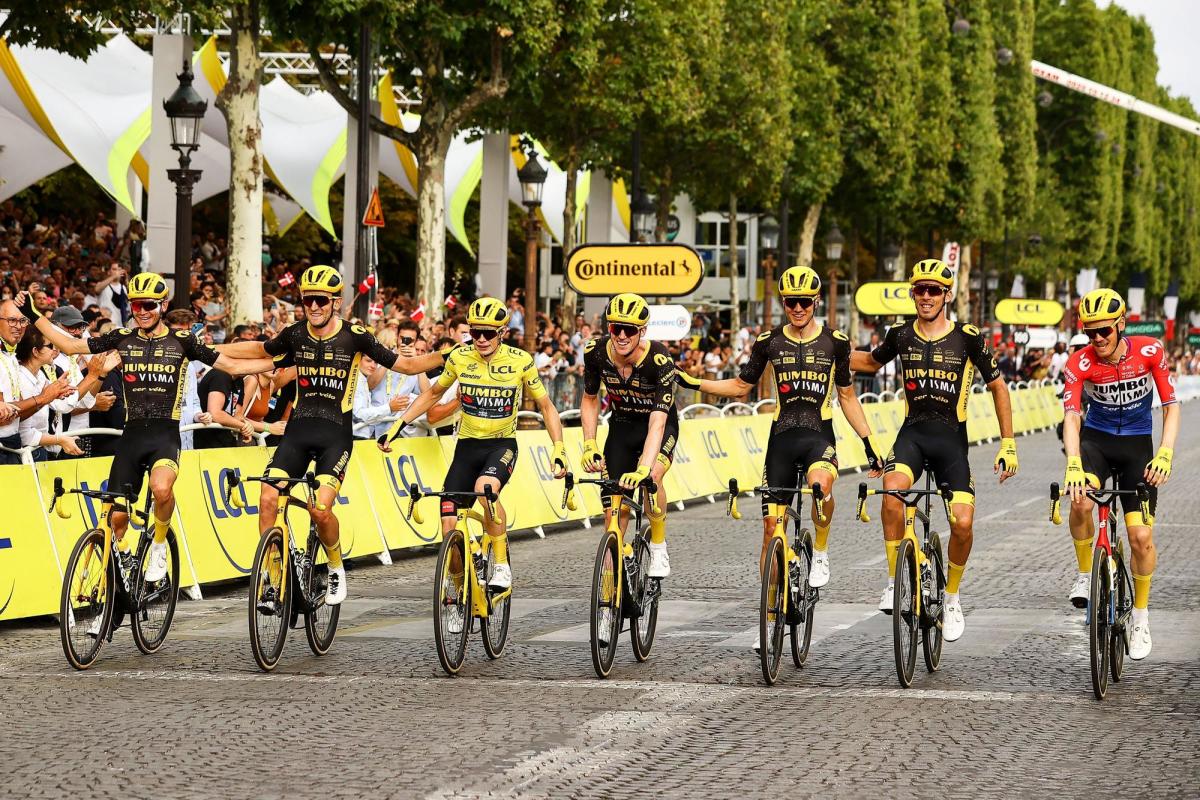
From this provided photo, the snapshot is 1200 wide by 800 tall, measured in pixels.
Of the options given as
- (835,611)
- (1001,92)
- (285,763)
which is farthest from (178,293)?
(1001,92)

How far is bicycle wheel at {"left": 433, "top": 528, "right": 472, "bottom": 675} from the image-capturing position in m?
10.1

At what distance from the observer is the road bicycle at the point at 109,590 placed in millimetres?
10430

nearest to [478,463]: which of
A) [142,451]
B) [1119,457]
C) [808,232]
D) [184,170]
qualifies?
[142,451]

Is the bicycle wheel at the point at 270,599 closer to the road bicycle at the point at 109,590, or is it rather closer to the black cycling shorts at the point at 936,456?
the road bicycle at the point at 109,590

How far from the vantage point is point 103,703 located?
9375mm

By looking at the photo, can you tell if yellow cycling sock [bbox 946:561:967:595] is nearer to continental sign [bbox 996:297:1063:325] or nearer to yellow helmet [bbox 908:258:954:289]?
yellow helmet [bbox 908:258:954:289]

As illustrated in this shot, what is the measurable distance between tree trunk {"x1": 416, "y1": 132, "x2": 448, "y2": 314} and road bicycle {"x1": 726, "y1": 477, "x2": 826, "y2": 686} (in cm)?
2222

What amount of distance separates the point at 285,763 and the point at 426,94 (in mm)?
26061

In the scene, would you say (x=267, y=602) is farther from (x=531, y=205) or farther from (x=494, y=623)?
(x=531, y=205)

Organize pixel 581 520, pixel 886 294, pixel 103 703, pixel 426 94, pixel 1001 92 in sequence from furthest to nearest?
pixel 1001 92
pixel 886 294
pixel 426 94
pixel 581 520
pixel 103 703

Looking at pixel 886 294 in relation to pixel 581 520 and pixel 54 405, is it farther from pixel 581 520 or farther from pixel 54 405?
pixel 54 405

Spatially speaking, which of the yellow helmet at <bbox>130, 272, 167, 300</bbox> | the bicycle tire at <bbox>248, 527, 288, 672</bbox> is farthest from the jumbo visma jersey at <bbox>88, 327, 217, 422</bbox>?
the bicycle tire at <bbox>248, 527, 288, 672</bbox>

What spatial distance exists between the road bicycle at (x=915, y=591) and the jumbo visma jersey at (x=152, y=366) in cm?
373

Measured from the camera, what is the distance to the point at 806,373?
36.6 ft
